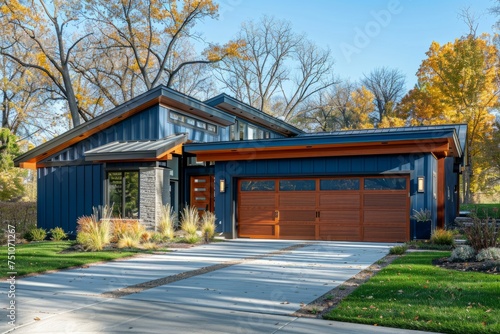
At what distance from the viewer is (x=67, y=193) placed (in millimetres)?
19281

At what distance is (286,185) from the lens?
16625 millimetres

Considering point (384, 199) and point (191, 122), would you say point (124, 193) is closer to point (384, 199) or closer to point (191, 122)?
point (191, 122)

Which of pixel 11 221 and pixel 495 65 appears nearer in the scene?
pixel 11 221

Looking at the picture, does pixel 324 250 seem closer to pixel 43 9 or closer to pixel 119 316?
pixel 119 316

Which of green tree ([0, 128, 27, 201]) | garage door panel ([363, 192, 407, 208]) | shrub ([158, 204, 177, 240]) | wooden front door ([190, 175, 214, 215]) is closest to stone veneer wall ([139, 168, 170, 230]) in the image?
shrub ([158, 204, 177, 240])

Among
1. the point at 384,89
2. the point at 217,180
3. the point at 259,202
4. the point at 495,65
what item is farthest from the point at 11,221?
the point at 384,89

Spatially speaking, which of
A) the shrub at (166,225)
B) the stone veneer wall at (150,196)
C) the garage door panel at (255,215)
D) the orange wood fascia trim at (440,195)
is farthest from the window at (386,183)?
the stone veneer wall at (150,196)

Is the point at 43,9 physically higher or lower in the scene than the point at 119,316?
higher

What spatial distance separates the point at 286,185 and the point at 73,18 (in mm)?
20252

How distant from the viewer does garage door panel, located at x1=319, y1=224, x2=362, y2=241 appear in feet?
51.4

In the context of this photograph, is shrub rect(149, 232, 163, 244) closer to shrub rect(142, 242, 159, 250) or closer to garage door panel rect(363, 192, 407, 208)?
shrub rect(142, 242, 159, 250)

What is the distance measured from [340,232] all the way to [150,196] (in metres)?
6.30

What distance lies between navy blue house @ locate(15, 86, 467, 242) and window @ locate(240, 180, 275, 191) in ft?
0.11

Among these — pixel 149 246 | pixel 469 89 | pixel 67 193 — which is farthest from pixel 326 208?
pixel 469 89
